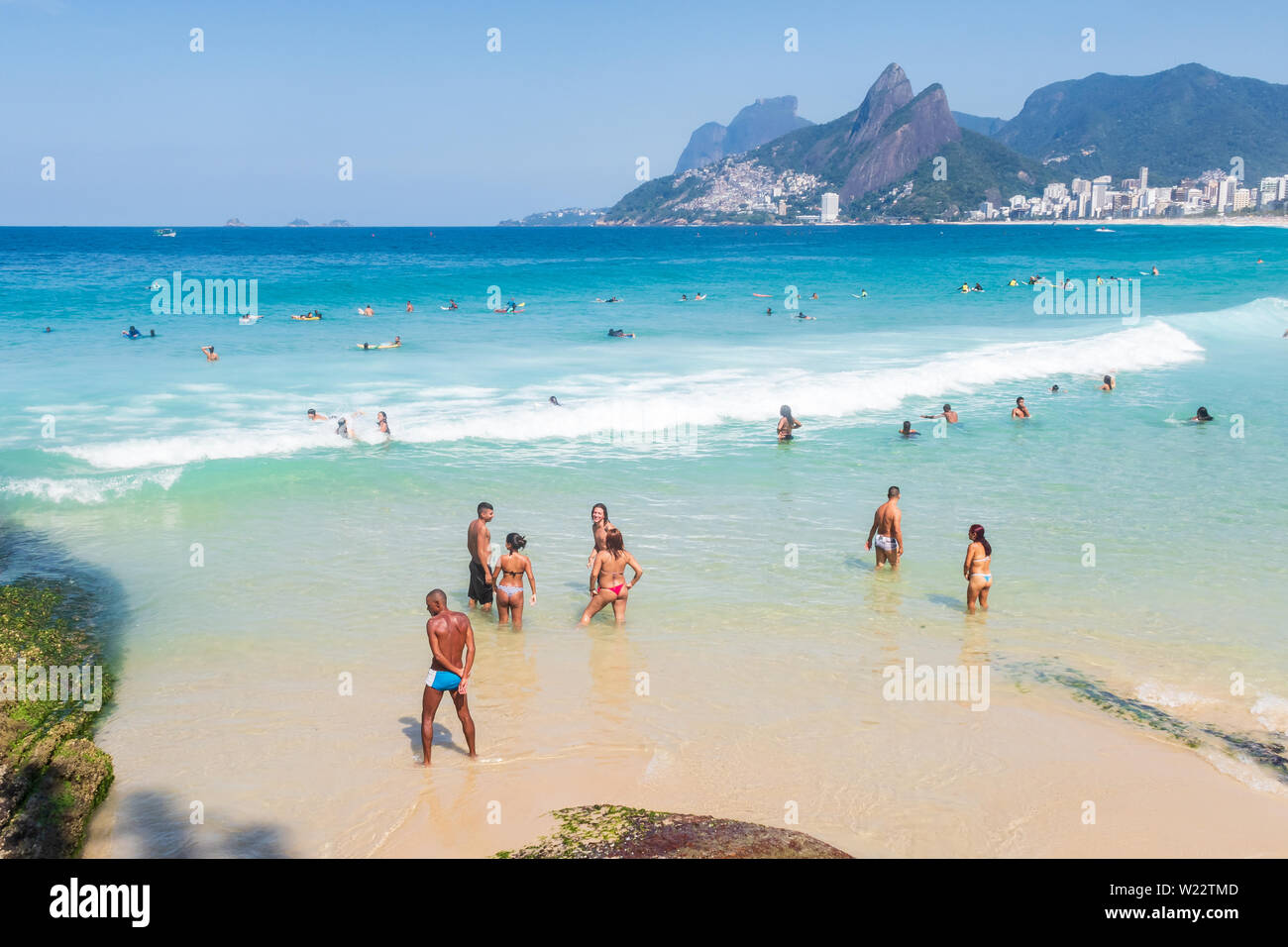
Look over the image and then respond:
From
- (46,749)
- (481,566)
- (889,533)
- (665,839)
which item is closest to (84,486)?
(481,566)

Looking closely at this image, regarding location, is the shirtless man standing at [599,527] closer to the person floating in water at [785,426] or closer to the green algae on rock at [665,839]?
the green algae on rock at [665,839]

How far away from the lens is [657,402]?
2566 cm

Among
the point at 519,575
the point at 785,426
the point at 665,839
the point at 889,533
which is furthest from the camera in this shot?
the point at 785,426

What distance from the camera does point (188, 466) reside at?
19.4m

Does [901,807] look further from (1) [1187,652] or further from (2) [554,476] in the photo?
(2) [554,476]

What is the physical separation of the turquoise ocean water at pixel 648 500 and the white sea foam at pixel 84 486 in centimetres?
9

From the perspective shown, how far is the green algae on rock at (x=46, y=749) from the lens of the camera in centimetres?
710

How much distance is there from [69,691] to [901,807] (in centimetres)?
833

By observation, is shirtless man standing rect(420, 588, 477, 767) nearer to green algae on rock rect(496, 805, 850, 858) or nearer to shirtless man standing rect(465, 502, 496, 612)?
green algae on rock rect(496, 805, 850, 858)

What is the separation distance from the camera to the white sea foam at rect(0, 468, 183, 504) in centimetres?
1719

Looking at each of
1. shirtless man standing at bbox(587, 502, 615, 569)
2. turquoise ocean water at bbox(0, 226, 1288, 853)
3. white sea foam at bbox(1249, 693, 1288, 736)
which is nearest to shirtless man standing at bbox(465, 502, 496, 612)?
turquoise ocean water at bbox(0, 226, 1288, 853)

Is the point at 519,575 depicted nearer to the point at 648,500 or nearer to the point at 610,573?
the point at 610,573

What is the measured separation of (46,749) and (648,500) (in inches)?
416
